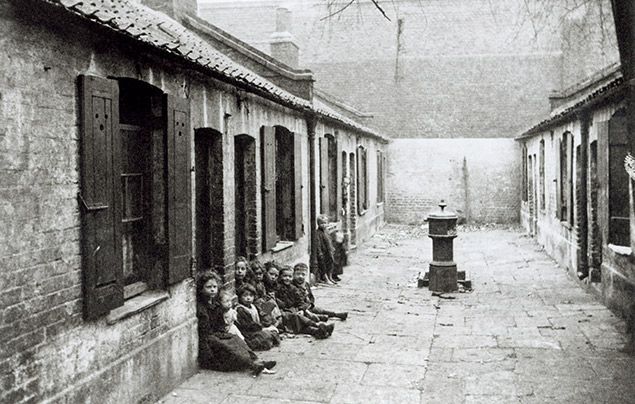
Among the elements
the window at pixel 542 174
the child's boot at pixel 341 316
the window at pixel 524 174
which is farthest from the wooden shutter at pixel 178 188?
the window at pixel 524 174

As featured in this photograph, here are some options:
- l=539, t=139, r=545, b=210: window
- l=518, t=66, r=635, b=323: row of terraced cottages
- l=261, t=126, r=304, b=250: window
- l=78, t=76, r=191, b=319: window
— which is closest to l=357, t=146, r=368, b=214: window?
l=539, t=139, r=545, b=210: window

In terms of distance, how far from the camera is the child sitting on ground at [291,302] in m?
9.21

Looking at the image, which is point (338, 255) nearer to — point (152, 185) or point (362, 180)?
point (362, 180)

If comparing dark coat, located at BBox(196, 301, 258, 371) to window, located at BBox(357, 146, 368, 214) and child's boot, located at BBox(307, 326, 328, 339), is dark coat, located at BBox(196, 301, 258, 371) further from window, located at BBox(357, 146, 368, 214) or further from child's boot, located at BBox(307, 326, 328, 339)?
window, located at BBox(357, 146, 368, 214)

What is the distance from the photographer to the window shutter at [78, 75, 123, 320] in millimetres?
5199

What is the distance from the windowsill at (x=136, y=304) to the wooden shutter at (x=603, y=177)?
744cm

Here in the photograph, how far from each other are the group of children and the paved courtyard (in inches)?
7.3

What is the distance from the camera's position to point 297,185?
1224 centimetres

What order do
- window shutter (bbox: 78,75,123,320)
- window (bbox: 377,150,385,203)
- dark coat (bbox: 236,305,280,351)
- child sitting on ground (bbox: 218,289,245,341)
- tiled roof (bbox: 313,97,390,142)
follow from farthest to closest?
1. window (bbox: 377,150,385,203)
2. tiled roof (bbox: 313,97,390,142)
3. dark coat (bbox: 236,305,280,351)
4. child sitting on ground (bbox: 218,289,245,341)
5. window shutter (bbox: 78,75,123,320)

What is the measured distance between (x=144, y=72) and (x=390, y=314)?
6.06m

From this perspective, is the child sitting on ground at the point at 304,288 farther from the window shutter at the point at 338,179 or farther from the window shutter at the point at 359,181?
the window shutter at the point at 359,181

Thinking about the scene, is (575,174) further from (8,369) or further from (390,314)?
(8,369)

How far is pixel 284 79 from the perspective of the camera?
14086 mm

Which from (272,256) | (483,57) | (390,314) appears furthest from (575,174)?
(483,57)
